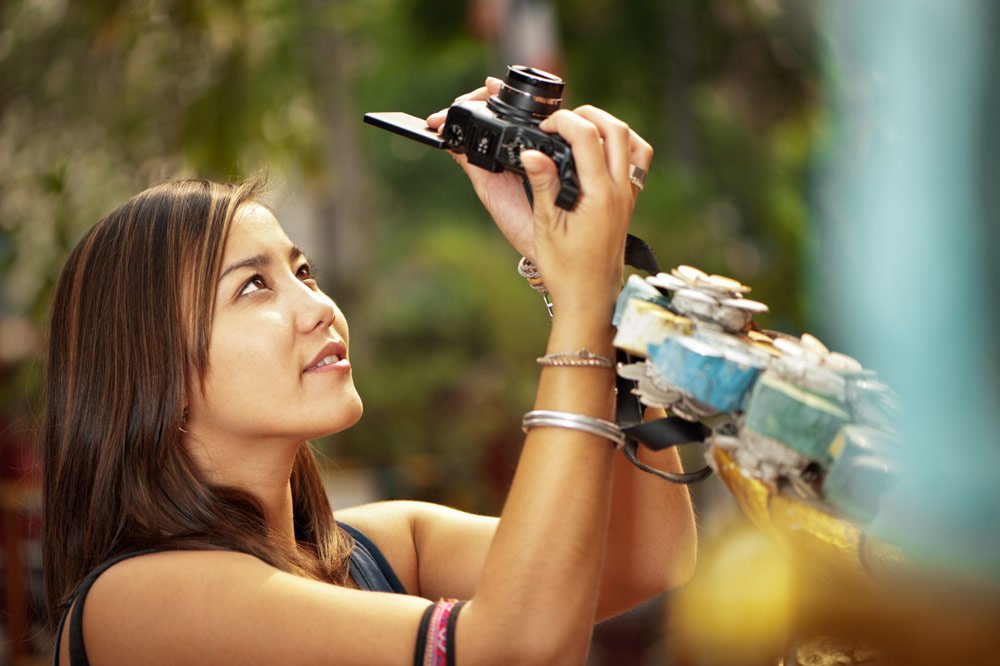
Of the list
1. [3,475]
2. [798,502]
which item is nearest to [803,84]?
[3,475]

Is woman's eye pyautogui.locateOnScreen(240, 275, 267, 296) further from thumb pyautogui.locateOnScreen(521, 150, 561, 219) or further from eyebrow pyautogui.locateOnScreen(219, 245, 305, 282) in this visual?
thumb pyautogui.locateOnScreen(521, 150, 561, 219)

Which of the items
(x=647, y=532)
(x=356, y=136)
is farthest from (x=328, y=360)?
(x=356, y=136)

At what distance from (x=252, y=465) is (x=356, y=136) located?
6537mm

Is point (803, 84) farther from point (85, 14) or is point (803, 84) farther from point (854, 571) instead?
point (854, 571)

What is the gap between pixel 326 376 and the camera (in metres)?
1.45

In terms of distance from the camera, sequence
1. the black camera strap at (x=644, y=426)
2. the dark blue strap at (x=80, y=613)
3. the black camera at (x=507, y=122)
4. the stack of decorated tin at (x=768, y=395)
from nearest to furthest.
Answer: the stack of decorated tin at (x=768, y=395), the black camera strap at (x=644, y=426), the black camera at (x=507, y=122), the dark blue strap at (x=80, y=613)

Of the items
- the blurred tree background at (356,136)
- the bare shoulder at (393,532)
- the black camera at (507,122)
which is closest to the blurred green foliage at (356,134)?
the blurred tree background at (356,136)

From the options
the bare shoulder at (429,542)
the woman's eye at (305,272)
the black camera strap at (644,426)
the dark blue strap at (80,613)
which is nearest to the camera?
the black camera strap at (644,426)

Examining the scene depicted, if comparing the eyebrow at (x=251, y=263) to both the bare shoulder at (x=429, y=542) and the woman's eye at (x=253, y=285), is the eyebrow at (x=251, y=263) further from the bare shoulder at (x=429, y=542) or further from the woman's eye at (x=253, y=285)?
the bare shoulder at (x=429, y=542)

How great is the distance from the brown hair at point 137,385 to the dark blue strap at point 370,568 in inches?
3.0

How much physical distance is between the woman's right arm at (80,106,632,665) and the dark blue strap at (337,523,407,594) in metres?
0.34

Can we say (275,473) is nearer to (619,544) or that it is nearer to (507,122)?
(619,544)

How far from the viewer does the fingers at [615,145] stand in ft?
3.92

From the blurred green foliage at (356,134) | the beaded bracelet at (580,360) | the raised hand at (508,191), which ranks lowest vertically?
the blurred green foliage at (356,134)
